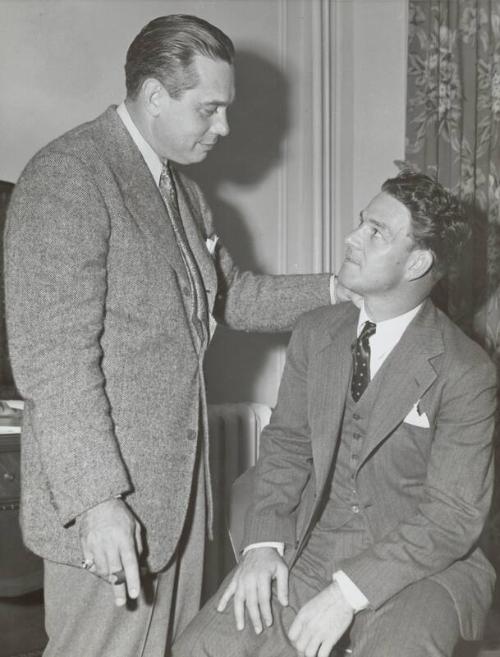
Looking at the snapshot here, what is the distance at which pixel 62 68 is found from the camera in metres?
2.77

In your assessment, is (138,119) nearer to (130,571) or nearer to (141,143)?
(141,143)

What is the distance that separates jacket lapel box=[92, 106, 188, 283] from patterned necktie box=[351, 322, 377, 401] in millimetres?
483

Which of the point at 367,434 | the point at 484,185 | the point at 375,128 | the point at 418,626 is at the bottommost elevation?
the point at 418,626

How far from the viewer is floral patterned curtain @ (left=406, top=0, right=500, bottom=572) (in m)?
2.83

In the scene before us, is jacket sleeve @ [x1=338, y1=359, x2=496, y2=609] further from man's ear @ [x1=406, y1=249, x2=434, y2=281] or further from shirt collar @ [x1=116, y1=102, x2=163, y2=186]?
shirt collar @ [x1=116, y1=102, x2=163, y2=186]

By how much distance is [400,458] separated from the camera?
6.10 feet

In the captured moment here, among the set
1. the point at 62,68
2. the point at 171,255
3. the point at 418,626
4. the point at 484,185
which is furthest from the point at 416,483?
the point at 62,68

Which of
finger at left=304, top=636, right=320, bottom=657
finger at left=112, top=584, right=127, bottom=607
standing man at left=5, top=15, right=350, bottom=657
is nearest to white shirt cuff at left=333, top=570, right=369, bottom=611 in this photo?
finger at left=304, top=636, right=320, bottom=657

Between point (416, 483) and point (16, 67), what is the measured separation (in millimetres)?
1891

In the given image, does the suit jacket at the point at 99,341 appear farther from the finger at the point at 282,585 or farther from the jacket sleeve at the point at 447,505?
the jacket sleeve at the point at 447,505

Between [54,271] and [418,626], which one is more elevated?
[54,271]

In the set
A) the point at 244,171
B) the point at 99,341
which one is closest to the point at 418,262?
the point at 99,341

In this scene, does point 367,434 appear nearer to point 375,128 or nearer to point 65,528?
point 65,528

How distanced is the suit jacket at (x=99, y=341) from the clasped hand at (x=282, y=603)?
200mm
